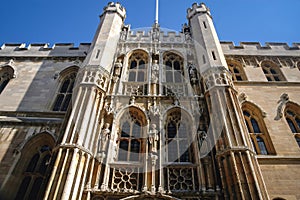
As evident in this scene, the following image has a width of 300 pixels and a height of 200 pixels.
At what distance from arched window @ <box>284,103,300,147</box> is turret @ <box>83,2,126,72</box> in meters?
9.13

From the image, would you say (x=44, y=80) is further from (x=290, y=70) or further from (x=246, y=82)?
(x=290, y=70)

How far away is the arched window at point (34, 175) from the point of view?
8.25m

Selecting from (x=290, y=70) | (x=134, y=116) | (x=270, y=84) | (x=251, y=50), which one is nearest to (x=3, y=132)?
(x=134, y=116)

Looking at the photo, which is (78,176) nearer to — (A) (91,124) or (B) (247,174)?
(A) (91,124)

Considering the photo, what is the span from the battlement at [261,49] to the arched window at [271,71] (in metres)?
0.78

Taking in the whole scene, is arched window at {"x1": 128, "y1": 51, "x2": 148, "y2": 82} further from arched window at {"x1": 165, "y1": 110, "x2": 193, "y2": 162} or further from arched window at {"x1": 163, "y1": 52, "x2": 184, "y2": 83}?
arched window at {"x1": 165, "y1": 110, "x2": 193, "y2": 162}

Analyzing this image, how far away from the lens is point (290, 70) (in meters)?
13.1

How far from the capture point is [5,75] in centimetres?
1341

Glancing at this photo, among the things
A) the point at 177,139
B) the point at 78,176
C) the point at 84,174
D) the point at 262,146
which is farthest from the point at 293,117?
the point at 78,176

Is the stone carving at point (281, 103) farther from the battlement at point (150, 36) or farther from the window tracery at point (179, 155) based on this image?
the battlement at point (150, 36)

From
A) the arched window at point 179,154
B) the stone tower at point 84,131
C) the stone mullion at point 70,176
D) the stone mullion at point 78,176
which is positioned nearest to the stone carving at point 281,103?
the arched window at point 179,154

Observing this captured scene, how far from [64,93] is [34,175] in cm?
482

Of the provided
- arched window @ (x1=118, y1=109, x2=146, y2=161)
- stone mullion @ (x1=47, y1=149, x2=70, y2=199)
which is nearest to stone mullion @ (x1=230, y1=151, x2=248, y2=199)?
arched window @ (x1=118, y1=109, x2=146, y2=161)

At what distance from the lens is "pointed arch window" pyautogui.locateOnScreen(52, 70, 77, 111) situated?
11336 mm
